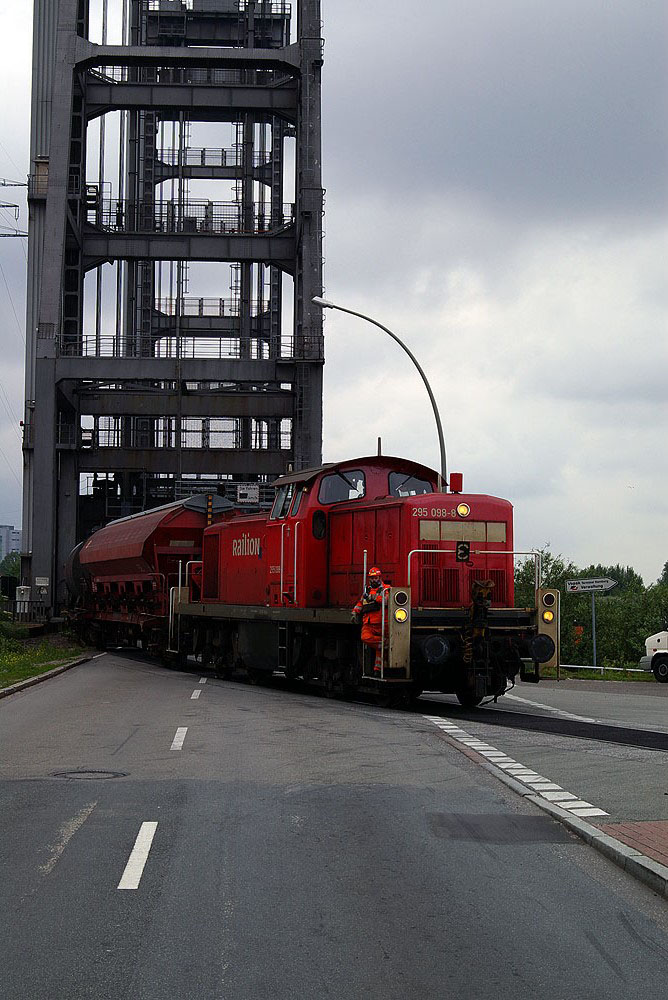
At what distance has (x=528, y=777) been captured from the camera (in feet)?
35.2

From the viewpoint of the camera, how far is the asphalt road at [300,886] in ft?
17.1

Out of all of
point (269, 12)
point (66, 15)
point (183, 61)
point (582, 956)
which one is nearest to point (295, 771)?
point (582, 956)

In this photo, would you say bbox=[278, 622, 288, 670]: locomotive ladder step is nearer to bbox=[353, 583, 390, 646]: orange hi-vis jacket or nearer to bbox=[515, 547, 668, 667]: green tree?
bbox=[353, 583, 390, 646]: orange hi-vis jacket

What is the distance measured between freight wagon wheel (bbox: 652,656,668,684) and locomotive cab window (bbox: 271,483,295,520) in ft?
47.8

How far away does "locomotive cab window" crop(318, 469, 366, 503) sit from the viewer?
65.7 ft

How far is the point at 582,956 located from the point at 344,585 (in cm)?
1396

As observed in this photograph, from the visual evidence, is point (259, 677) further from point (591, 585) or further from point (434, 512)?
point (591, 585)

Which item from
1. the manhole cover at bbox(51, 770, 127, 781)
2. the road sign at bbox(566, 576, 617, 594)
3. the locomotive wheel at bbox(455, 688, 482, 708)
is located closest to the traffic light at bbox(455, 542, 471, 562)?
the locomotive wheel at bbox(455, 688, 482, 708)

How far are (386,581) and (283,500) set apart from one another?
3.98 meters

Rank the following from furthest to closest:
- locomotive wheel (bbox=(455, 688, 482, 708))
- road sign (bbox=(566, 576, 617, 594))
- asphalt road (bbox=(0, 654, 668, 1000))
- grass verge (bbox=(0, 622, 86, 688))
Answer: road sign (bbox=(566, 576, 617, 594))
grass verge (bbox=(0, 622, 86, 688))
locomotive wheel (bbox=(455, 688, 482, 708))
asphalt road (bbox=(0, 654, 668, 1000))

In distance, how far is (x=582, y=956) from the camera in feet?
18.2

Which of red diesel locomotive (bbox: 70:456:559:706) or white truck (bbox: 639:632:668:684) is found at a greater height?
red diesel locomotive (bbox: 70:456:559:706)

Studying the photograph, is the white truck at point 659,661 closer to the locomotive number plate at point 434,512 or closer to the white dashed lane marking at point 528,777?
the locomotive number plate at point 434,512

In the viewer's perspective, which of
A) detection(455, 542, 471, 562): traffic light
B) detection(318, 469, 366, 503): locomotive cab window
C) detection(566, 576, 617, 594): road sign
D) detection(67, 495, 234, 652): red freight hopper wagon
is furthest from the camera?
detection(566, 576, 617, 594): road sign
